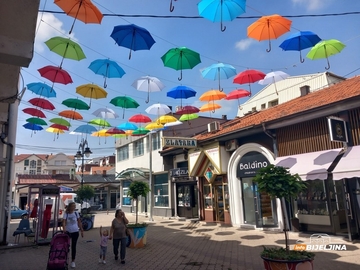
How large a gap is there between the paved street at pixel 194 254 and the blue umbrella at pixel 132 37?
21.7 ft

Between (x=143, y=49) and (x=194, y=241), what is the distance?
759 centimetres

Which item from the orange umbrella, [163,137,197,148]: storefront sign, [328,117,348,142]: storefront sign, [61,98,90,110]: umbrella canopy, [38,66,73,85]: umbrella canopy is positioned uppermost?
the orange umbrella

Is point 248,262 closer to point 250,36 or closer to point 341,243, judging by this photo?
point 341,243

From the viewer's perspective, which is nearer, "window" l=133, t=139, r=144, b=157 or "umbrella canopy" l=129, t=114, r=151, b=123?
"umbrella canopy" l=129, t=114, r=151, b=123

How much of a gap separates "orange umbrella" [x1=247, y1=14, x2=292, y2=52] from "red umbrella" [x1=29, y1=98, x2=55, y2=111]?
32.8ft

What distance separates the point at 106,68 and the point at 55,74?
1.98 m

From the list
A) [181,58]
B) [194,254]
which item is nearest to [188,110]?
[181,58]

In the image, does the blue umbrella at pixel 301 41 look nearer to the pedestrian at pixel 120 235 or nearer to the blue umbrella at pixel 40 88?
the pedestrian at pixel 120 235

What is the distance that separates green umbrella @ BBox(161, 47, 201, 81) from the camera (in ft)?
35.6

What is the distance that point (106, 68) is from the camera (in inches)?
468

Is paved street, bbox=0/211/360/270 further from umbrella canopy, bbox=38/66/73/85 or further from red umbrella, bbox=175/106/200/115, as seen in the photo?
red umbrella, bbox=175/106/200/115

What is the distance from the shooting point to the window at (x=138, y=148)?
25.7m

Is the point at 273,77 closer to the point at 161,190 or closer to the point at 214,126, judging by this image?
the point at 214,126

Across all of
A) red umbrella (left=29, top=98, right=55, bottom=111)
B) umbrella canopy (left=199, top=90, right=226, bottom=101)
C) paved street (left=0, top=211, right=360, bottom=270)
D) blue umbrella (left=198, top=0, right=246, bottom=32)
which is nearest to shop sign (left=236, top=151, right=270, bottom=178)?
paved street (left=0, top=211, right=360, bottom=270)
